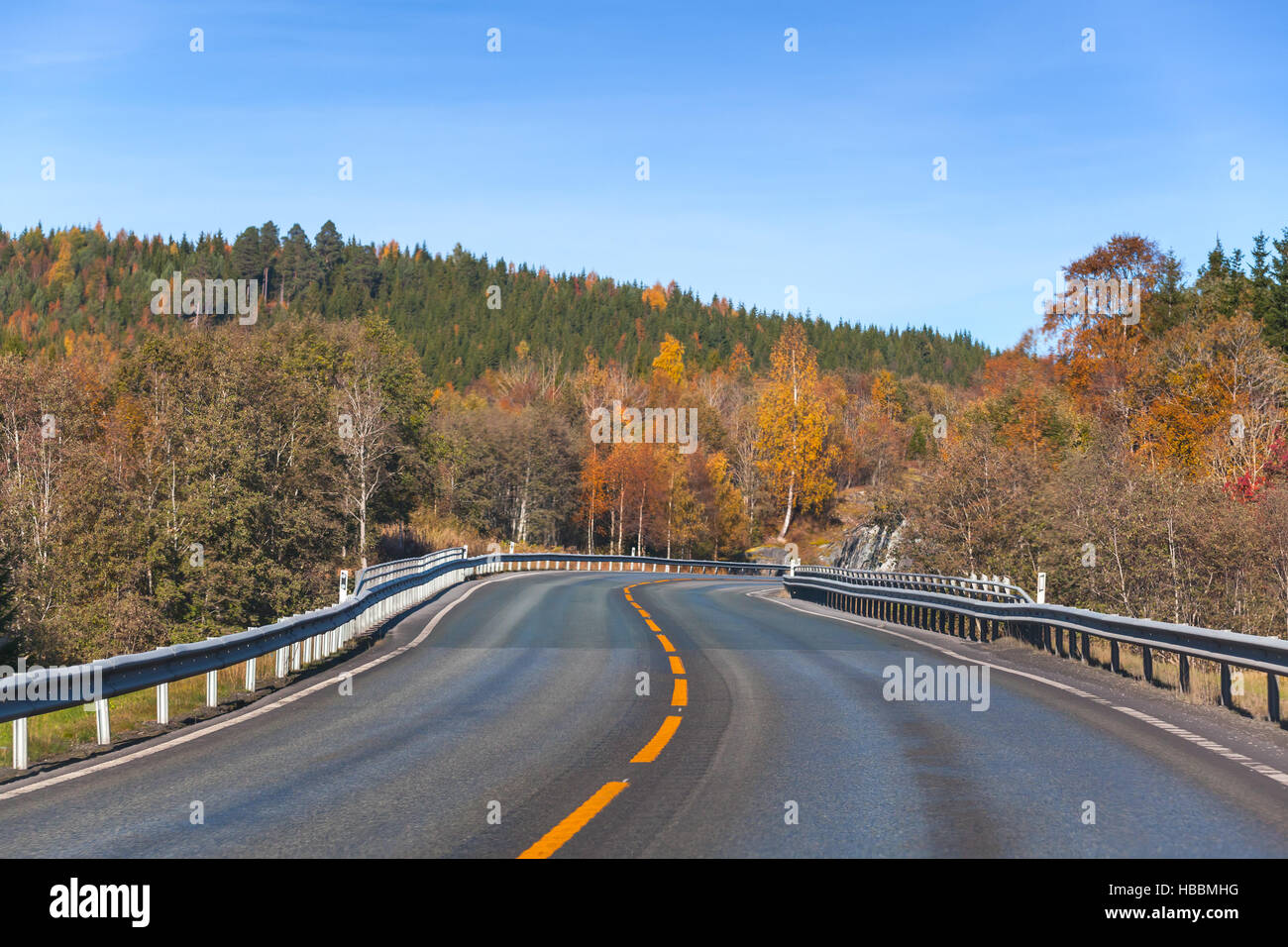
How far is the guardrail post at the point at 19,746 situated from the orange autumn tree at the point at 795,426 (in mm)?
78805

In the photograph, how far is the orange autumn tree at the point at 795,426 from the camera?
281 feet

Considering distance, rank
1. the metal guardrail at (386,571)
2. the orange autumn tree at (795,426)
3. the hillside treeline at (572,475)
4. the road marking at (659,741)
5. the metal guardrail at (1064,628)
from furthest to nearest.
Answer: the orange autumn tree at (795,426) → the hillside treeline at (572,475) → the metal guardrail at (386,571) → the metal guardrail at (1064,628) → the road marking at (659,741)

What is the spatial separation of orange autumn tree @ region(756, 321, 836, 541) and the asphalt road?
71897 millimetres

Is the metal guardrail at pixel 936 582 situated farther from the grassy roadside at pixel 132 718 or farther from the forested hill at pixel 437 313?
the forested hill at pixel 437 313

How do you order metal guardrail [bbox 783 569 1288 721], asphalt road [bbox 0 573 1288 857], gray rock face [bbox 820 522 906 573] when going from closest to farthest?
Answer: asphalt road [bbox 0 573 1288 857], metal guardrail [bbox 783 569 1288 721], gray rock face [bbox 820 522 906 573]

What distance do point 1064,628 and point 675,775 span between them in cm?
1018

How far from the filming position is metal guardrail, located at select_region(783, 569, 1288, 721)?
10.4m

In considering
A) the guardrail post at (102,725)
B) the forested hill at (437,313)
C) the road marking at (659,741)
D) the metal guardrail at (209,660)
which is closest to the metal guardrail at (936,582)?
the road marking at (659,741)

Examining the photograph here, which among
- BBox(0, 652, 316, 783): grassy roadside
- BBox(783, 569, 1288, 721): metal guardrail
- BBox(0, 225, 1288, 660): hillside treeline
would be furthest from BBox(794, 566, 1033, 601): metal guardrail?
BBox(0, 652, 316, 783): grassy roadside

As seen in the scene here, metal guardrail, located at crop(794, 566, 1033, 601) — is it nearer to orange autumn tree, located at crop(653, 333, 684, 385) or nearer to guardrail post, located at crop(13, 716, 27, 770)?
guardrail post, located at crop(13, 716, 27, 770)

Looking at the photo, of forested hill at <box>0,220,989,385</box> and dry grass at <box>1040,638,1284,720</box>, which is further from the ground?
forested hill at <box>0,220,989,385</box>

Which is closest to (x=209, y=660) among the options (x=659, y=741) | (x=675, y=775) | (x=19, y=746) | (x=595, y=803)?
(x=19, y=746)
